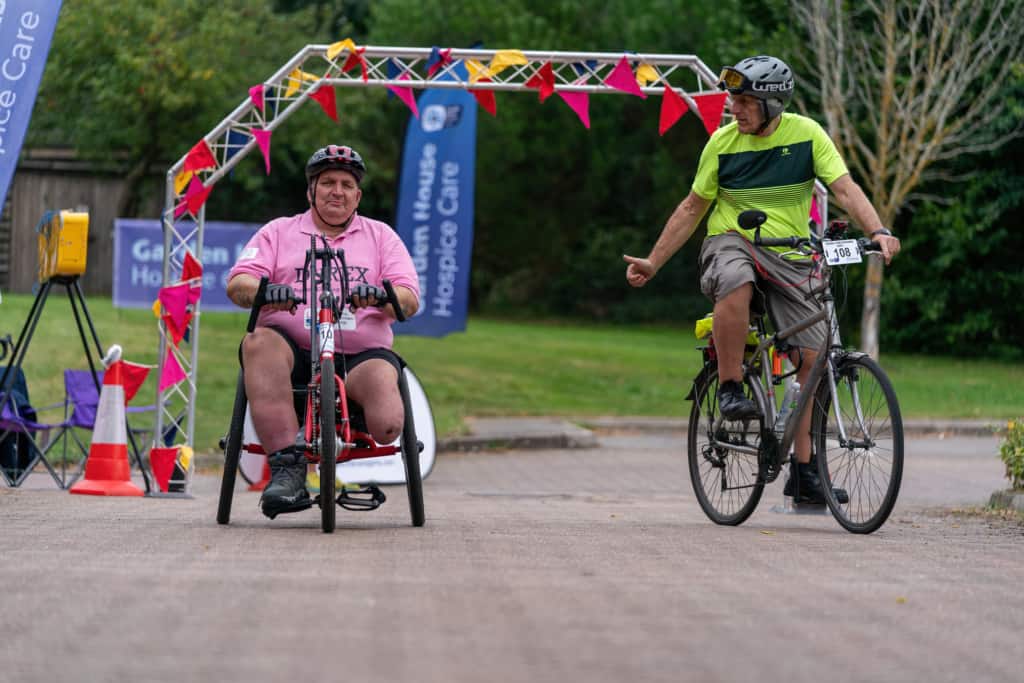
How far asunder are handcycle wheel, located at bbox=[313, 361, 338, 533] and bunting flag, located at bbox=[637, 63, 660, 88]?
6.47 meters

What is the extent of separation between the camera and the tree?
86.3ft

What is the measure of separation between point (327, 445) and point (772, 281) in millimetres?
2215

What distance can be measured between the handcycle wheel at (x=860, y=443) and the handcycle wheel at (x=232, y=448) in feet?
8.14

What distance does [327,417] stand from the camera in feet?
22.0

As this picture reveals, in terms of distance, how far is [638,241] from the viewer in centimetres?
4031

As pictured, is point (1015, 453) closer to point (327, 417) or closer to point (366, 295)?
point (366, 295)

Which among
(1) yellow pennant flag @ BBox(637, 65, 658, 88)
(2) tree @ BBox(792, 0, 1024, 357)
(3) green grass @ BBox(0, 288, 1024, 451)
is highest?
(2) tree @ BBox(792, 0, 1024, 357)

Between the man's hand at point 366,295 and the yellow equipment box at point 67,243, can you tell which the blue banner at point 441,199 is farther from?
the man's hand at point 366,295

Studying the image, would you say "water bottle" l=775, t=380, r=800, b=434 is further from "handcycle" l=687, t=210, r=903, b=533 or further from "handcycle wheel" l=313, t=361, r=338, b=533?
"handcycle wheel" l=313, t=361, r=338, b=533

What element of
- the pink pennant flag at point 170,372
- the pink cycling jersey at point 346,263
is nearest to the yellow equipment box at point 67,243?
the pink pennant flag at point 170,372

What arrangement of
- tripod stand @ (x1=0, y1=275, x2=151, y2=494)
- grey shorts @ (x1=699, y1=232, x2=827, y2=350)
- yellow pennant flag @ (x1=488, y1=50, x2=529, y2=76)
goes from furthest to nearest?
yellow pennant flag @ (x1=488, y1=50, x2=529, y2=76) < tripod stand @ (x1=0, y1=275, x2=151, y2=494) < grey shorts @ (x1=699, y1=232, x2=827, y2=350)

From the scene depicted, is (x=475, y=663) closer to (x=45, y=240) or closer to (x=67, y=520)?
(x=67, y=520)

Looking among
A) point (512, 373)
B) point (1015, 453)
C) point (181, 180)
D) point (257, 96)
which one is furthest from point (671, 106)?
point (512, 373)

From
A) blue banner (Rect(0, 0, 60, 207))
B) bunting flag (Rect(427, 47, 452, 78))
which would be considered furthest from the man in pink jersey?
bunting flag (Rect(427, 47, 452, 78))
